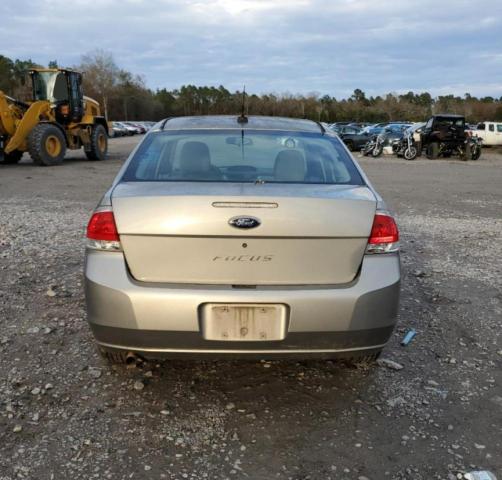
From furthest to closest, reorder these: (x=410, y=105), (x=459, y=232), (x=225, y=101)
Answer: (x=225, y=101) < (x=410, y=105) < (x=459, y=232)

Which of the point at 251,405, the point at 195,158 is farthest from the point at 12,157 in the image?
the point at 251,405

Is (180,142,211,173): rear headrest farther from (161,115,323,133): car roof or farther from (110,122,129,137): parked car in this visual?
(110,122,129,137): parked car

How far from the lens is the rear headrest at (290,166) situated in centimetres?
323

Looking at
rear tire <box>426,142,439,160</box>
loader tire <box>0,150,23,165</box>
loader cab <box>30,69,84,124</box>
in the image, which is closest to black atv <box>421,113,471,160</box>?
rear tire <box>426,142,439,160</box>

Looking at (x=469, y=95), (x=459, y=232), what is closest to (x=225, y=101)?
(x=469, y=95)

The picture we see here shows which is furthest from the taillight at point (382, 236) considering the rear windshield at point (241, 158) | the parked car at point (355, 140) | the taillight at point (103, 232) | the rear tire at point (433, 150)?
the parked car at point (355, 140)

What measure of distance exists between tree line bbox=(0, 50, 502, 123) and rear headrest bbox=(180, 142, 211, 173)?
63.9 meters

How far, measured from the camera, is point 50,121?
55.4 ft

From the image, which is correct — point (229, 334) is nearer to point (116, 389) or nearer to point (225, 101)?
point (116, 389)

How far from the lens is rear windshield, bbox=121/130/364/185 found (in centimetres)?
320

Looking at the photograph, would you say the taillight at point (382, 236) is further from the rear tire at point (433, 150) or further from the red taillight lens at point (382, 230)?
the rear tire at point (433, 150)

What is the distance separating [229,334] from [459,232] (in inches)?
238

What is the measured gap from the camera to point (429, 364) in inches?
139

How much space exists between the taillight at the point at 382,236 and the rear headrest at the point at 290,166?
0.60m
